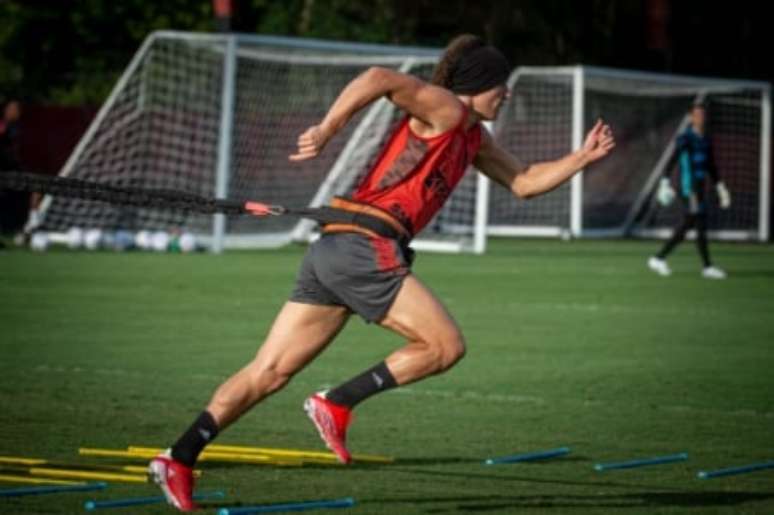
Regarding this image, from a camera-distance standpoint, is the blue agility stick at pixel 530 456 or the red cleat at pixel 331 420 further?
the blue agility stick at pixel 530 456

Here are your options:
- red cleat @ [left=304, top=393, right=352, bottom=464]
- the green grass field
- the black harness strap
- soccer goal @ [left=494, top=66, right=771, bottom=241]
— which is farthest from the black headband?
soccer goal @ [left=494, top=66, right=771, bottom=241]

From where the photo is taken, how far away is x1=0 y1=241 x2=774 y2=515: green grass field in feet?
30.6

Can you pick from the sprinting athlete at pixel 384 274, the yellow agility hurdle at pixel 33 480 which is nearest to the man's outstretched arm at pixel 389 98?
the sprinting athlete at pixel 384 274

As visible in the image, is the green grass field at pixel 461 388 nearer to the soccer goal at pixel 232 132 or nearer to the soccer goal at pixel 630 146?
the soccer goal at pixel 232 132

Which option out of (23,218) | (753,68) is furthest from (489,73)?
(753,68)

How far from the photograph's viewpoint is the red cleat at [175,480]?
27.7ft

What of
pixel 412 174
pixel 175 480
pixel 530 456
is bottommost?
pixel 530 456

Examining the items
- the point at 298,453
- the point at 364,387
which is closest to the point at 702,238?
the point at 298,453

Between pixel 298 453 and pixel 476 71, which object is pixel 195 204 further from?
pixel 298 453

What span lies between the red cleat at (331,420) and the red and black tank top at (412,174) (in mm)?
878

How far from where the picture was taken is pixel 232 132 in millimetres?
30156

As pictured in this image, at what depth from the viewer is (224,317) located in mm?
18797

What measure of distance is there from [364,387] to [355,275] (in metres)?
0.62

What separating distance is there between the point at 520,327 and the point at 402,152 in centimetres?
930
